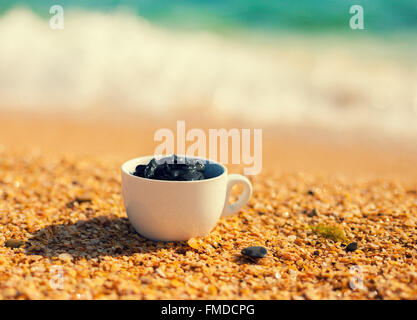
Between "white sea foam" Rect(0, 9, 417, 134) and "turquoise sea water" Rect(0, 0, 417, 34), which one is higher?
"turquoise sea water" Rect(0, 0, 417, 34)

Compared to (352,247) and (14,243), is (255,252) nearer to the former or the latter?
(352,247)

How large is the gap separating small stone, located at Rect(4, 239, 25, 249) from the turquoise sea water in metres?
8.90

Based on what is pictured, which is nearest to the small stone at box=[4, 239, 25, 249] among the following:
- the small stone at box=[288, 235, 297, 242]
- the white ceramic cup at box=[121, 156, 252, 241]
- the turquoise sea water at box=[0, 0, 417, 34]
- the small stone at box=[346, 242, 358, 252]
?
the white ceramic cup at box=[121, 156, 252, 241]

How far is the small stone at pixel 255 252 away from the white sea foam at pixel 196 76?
13.0ft

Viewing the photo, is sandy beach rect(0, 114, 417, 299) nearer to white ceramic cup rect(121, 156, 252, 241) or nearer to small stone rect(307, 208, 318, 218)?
small stone rect(307, 208, 318, 218)

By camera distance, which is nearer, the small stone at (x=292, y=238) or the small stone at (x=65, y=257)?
the small stone at (x=65, y=257)

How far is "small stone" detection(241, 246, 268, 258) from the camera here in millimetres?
2654

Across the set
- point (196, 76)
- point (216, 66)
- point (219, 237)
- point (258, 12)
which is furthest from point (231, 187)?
point (258, 12)

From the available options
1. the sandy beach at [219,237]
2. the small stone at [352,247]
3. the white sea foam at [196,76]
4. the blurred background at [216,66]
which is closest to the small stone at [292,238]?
the sandy beach at [219,237]

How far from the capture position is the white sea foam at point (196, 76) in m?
6.89

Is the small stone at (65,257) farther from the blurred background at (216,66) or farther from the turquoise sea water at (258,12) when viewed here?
the turquoise sea water at (258,12)

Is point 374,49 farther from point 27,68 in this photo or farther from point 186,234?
point 186,234
